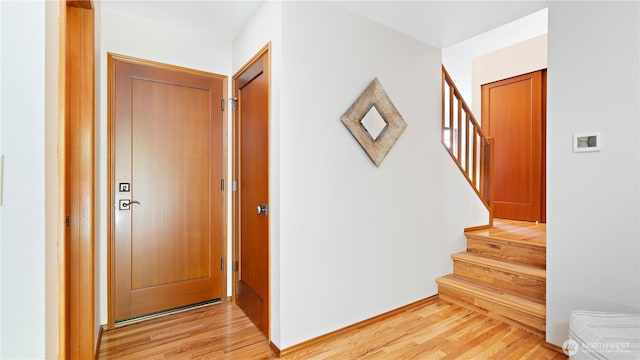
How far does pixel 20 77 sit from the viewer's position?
2.58 feet

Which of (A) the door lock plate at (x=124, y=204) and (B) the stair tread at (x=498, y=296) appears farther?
(A) the door lock plate at (x=124, y=204)

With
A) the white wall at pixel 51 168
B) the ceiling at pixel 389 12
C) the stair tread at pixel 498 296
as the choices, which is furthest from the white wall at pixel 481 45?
the white wall at pixel 51 168

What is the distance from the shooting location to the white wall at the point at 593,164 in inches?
69.8

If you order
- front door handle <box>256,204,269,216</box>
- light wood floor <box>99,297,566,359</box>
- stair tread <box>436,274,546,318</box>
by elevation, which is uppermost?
front door handle <box>256,204,269,216</box>

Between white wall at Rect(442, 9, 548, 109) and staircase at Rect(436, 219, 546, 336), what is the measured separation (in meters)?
2.20

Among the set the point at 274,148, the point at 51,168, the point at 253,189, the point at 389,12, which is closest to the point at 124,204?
the point at 253,189

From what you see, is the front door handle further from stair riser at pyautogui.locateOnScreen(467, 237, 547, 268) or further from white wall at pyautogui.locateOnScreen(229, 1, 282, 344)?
stair riser at pyautogui.locateOnScreen(467, 237, 547, 268)

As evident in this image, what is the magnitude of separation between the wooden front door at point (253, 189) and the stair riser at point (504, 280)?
6.52 ft

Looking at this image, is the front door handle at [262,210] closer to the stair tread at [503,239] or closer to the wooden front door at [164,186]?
the wooden front door at [164,186]

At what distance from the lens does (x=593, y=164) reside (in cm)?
191

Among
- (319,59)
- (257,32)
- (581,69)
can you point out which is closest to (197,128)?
(257,32)

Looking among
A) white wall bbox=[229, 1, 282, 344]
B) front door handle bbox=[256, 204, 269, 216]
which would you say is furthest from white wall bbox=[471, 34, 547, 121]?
front door handle bbox=[256, 204, 269, 216]

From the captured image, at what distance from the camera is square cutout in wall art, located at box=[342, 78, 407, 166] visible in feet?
7.93

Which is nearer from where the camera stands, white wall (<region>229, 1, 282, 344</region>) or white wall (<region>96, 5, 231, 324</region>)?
white wall (<region>229, 1, 282, 344</region>)
